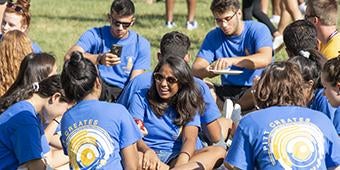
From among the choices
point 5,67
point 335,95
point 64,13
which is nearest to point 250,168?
point 335,95

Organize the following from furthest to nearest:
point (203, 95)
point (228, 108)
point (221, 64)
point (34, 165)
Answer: point (221, 64), point (228, 108), point (203, 95), point (34, 165)

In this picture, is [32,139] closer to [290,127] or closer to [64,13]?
[290,127]

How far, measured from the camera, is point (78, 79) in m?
4.97

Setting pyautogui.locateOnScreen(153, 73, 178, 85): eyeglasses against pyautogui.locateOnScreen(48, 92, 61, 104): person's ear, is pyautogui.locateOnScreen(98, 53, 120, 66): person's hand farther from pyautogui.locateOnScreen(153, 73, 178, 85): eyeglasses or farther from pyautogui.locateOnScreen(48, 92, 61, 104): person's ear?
pyautogui.locateOnScreen(48, 92, 61, 104): person's ear

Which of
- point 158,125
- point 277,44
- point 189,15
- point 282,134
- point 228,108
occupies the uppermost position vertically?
point 282,134

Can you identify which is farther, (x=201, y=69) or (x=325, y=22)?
(x=201, y=69)

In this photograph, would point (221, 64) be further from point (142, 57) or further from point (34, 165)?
point (34, 165)

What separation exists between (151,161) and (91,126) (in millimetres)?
971

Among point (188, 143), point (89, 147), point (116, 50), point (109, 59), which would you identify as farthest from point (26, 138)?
point (116, 50)

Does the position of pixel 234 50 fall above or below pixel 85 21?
above

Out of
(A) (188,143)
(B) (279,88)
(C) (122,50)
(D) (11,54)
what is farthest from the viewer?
(C) (122,50)

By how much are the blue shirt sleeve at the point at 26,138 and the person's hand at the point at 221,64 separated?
2426mm

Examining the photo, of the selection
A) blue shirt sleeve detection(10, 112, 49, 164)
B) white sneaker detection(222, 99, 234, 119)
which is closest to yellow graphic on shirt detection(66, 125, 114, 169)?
blue shirt sleeve detection(10, 112, 49, 164)

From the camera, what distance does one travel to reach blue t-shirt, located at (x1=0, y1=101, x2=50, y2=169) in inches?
202
